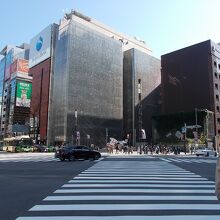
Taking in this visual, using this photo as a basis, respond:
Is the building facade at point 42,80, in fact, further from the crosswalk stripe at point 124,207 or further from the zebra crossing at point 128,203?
the crosswalk stripe at point 124,207

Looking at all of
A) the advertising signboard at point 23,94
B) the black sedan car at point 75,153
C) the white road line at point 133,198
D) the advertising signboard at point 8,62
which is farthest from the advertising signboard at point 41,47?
the white road line at point 133,198

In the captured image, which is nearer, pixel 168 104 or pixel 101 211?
pixel 101 211

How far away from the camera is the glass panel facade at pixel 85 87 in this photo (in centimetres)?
8788

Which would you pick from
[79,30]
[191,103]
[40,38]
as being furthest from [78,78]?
[191,103]

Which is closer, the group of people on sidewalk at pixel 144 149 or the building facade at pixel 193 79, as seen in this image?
the group of people on sidewalk at pixel 144 149

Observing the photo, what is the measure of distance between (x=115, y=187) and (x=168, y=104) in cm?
8904

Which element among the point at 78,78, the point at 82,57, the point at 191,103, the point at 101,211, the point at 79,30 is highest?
the point at 79,30

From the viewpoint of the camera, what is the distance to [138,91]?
108062 mm

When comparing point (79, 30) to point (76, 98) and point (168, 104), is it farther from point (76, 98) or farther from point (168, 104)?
point (168, 104)

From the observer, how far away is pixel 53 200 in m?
7.99

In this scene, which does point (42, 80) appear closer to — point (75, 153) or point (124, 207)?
point (75, 153)

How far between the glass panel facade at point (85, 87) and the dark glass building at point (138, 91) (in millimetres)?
5656

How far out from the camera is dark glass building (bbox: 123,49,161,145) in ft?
350

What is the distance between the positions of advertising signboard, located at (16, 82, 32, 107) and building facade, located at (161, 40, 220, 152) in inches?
1644
